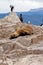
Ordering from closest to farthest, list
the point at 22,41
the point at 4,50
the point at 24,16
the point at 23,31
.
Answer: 1. the point at 4,50
2. the point at 22,41
3. the point at 23,31
4. the point at 24,16

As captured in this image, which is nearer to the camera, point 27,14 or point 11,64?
point 11,64

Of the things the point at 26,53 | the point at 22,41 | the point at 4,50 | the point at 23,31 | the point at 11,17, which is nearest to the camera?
the point at 26,53

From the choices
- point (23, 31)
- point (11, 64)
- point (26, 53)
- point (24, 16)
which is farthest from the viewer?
point (24, 16)

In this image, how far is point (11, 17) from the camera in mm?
12508

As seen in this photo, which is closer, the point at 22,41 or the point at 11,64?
the point at 11,64

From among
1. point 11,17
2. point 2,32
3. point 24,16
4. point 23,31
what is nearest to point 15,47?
point 23,31

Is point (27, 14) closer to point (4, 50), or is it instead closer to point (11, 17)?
point (11, 17)

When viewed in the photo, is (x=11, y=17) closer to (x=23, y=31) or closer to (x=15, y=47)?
(x=23, y=31)

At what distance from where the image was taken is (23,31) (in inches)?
265

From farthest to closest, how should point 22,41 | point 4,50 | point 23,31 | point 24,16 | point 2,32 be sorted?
point 24,16 < point 2,32 < point 23,31 < point 22,41 < point 4,50

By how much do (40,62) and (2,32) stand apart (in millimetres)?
3635

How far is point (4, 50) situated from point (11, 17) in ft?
24.9

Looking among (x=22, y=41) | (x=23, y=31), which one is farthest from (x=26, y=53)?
(x=23, y=31)

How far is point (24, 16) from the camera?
1582 centimetres
